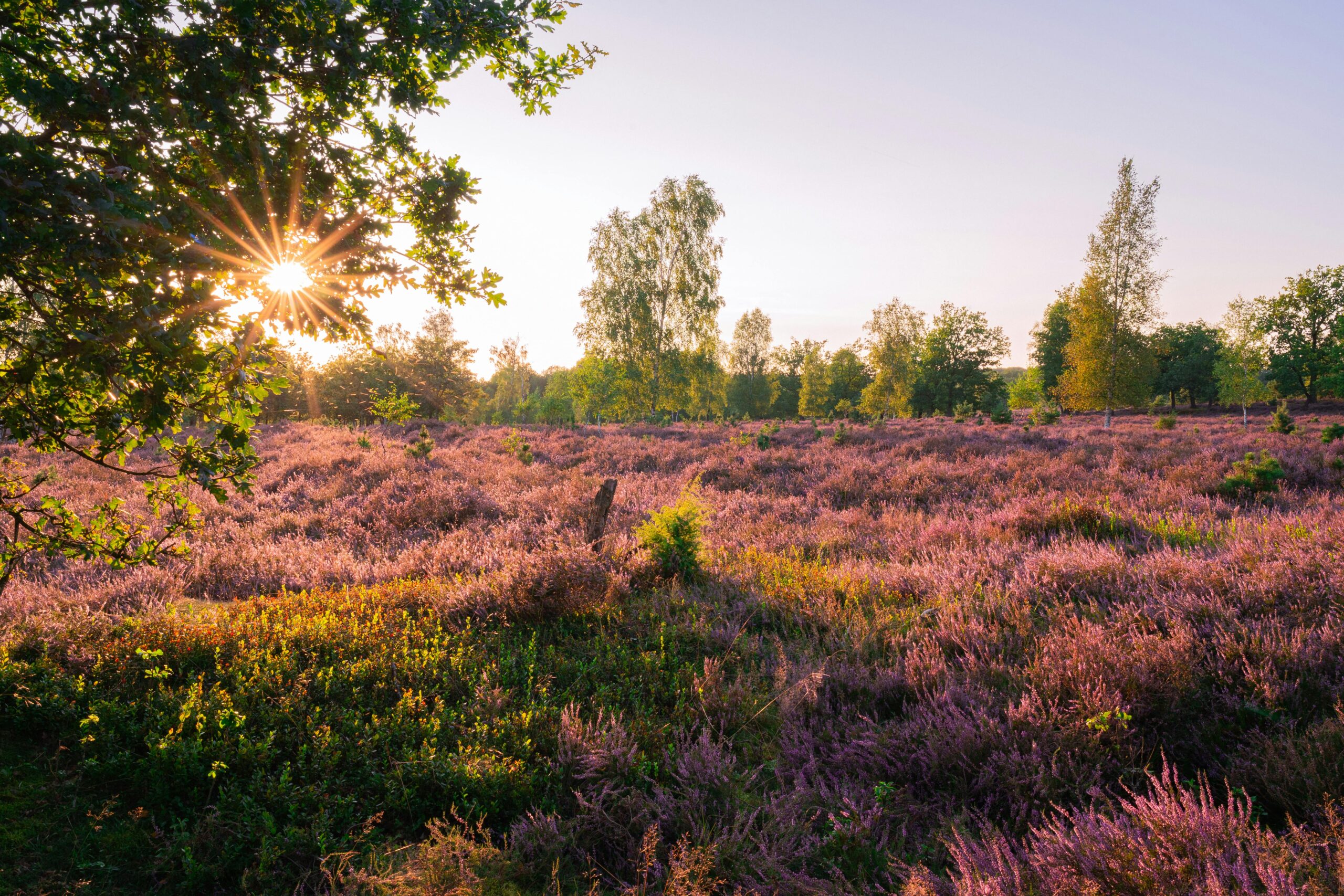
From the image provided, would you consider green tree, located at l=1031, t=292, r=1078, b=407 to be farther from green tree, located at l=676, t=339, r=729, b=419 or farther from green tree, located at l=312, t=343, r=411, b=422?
green tree, located at l=312, t=343, r=411, b=422

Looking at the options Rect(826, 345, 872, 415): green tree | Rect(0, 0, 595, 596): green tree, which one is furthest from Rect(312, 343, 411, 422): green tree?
Rect(826, 345, 872, 415): green tree

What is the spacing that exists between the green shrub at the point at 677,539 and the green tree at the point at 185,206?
3.64 metres

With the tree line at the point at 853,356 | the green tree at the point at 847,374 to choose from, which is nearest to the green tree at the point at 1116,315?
the tree line at the point at 853,356

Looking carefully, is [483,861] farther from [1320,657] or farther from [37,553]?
[37,553]

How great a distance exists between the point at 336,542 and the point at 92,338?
6.39m

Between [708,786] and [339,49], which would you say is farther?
[708,786]

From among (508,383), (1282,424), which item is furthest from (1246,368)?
(508,383)

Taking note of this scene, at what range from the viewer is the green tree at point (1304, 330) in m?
39.6

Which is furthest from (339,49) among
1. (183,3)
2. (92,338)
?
(92,338)

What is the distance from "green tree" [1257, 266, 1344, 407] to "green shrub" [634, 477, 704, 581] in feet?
184

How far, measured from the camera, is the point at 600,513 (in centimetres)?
661

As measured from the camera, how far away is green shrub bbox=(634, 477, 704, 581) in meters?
5.89

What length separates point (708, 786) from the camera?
2719 millimetres

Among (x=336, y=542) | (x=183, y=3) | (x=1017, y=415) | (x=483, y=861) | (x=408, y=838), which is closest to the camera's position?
(x=183, y=3)
